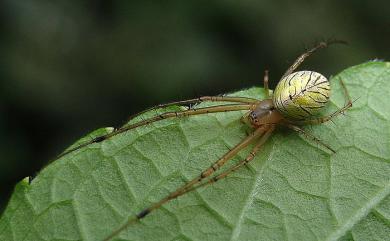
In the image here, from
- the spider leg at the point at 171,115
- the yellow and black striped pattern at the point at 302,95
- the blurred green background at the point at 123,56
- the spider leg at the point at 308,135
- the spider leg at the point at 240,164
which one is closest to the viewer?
the spider leg at the point at 171,115

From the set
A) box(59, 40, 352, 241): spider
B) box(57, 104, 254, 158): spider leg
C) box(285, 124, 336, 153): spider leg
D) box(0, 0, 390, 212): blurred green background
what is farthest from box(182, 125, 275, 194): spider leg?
box(0, 0, 390, 212): blurred green background

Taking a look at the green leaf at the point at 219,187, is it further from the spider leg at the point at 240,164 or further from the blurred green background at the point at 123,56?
the blurred green background at the point at 123,56

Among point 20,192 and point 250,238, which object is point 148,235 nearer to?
point 250,238

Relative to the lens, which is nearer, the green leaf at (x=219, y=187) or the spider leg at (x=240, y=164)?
the green leaf at (x=219, y=187)

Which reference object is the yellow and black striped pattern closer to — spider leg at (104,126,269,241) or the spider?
the spider

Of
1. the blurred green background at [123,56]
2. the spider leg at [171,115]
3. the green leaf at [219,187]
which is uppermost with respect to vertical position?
the blurred green background at [123,56]

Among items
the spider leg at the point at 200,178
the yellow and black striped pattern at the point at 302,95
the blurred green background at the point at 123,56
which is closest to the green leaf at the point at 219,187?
the spider leg at the point at 200,178

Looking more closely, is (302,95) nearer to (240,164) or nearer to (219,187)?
(240,164)
